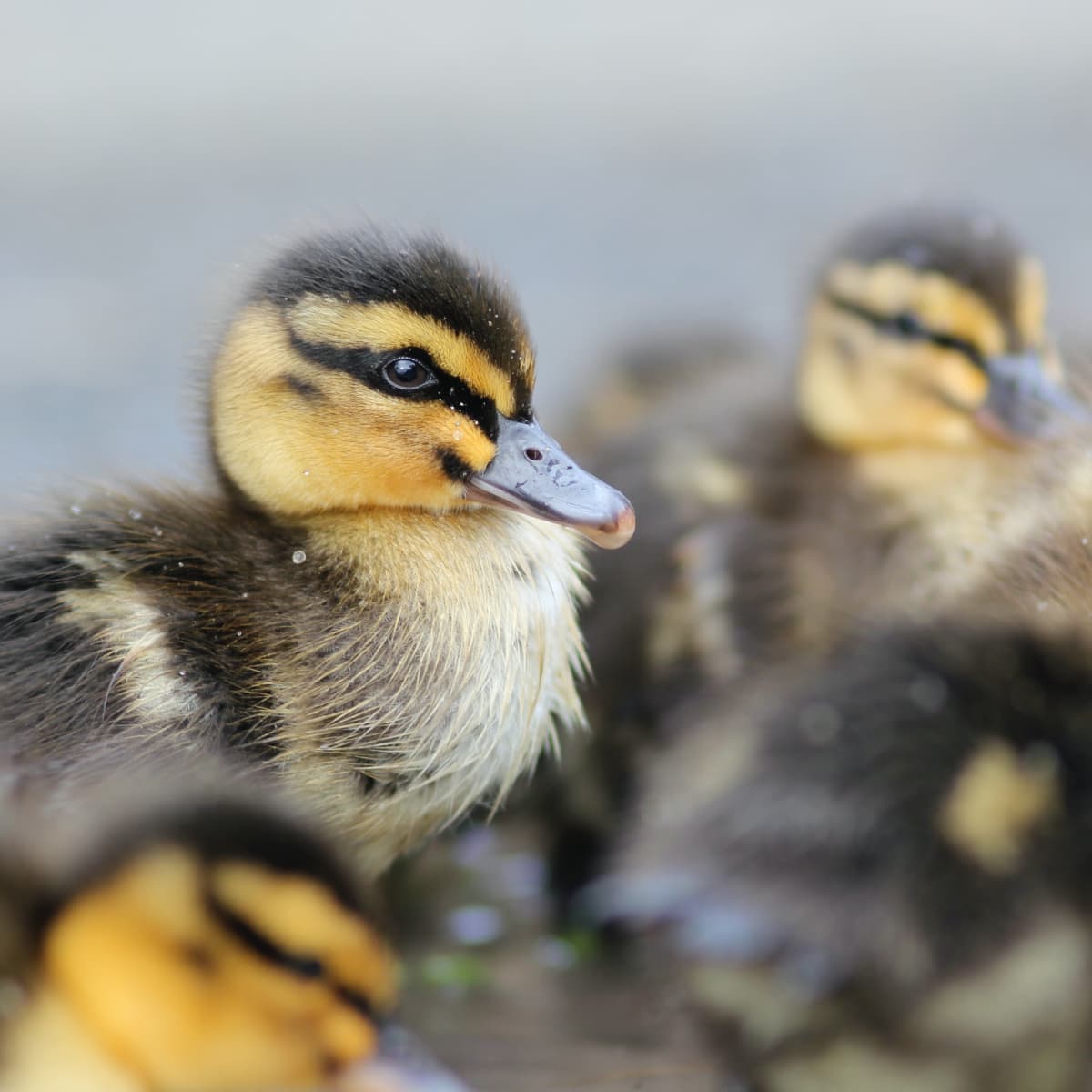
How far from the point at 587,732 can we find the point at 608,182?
2696 millimetres

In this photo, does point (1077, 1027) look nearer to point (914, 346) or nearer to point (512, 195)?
point (914, 346)

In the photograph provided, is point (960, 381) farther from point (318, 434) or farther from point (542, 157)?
point (542, 157)

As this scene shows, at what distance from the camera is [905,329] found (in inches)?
83.2

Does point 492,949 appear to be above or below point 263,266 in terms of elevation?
below

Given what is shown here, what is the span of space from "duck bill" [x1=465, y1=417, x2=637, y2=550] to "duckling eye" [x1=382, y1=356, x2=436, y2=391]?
0.25 feet

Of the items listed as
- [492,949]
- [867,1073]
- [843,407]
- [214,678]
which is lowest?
[492,949]

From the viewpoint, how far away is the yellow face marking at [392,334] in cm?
141

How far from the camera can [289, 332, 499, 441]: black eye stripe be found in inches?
56.7

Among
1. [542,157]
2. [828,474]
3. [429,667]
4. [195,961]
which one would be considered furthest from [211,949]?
[542,157]

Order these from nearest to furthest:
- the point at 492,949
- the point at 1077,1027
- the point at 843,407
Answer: the point at 1077,1027 < the point at 492,949 < the point at 843,407

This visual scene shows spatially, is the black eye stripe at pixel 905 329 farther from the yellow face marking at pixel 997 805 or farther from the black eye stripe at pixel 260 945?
the black eye stripe at pixel 260 945

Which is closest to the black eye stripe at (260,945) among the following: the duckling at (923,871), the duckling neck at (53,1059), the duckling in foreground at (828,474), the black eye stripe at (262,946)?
the black eye stripe at (262,946)

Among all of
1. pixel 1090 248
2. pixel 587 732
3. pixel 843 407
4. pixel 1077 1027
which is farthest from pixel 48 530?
pixel 1090 248

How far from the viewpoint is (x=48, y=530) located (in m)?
1.41
